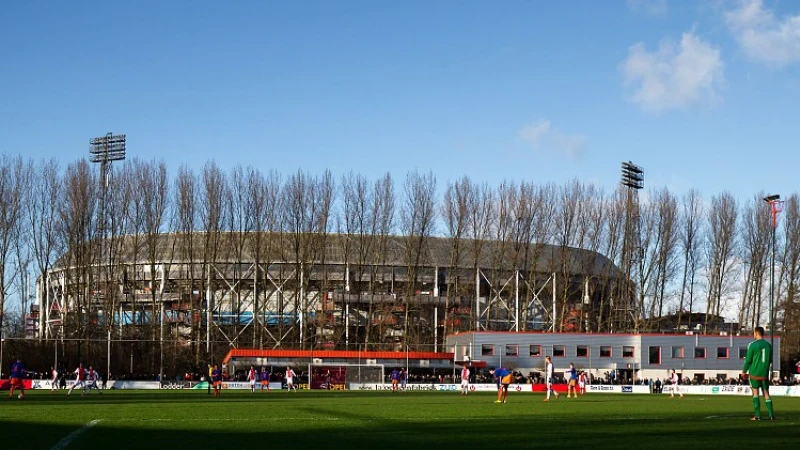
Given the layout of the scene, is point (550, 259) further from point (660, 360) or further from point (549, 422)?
point (549, 422)

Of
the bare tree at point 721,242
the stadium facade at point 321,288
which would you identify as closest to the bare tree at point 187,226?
the stadium facade at point 321,288

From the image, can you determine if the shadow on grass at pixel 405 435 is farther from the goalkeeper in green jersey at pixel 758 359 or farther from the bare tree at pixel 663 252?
the bare tree at pixel 663 252

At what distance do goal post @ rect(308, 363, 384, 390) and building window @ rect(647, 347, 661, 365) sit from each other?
26505mm

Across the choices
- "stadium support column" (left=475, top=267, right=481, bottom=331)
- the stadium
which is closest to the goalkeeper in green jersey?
the stadium

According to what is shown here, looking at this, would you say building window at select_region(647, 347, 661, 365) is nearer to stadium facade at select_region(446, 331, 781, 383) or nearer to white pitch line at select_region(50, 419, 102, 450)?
stadium facade at select_region(446, 331, 781, 383)

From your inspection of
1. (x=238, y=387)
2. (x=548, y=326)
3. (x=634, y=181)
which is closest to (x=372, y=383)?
(x=238, y=387)

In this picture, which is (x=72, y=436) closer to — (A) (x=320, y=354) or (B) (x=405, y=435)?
(B) (x=405, y=435)

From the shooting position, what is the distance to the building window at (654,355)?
311 ft

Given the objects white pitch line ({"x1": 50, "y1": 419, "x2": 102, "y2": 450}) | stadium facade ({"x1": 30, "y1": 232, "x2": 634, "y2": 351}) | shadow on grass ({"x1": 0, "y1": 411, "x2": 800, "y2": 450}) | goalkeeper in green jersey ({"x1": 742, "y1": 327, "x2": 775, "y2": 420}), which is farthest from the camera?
stadium facade ({"x1": 30, "y1": 232, "x2": 634, "y2": 351})

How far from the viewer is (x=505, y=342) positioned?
303ft

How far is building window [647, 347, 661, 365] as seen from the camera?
94.8 metres

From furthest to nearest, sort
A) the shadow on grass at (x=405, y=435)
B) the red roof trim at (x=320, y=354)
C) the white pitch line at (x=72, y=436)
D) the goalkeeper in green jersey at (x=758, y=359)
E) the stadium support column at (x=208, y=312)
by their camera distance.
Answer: the stadium support column at (x=208, y=312) < the red roof trim at (x=320, y=354) < the goalkeeper in green jersey at (x=758, y=359) < the shadow on grass at (x=405, y=435) < the white pitch line at (x=72, y=436)

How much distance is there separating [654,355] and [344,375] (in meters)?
29.9

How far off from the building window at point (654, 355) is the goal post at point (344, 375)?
2650 cm
